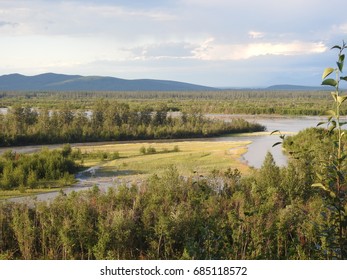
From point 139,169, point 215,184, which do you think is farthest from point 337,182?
point 139,169

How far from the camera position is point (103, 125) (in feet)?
153

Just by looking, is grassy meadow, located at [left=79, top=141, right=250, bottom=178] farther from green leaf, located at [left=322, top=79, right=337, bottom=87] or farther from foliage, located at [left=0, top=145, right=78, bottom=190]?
green leaf, located at [left=322, top=79, right=337, bottom=87]

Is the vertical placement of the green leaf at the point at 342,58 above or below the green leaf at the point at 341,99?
above

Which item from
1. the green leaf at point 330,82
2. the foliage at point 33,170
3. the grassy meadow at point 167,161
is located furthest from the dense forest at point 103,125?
the green leaf at point 330,82

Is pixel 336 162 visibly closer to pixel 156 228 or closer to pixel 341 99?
pixel 341 99

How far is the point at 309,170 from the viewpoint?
12.7 meters

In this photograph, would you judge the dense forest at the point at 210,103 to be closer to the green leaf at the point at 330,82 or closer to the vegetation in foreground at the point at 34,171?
the vegetation in foreground at the point at 34,171

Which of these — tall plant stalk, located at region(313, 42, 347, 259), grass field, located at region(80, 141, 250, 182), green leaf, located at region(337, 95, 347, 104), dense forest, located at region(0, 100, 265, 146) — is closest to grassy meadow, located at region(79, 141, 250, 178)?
grass field, located at region(80, 141, 250, 182)

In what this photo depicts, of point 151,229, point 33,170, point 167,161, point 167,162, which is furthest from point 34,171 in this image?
point 151,229

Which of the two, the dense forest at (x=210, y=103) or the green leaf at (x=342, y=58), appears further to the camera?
the dense forest at (x=210, y=103)

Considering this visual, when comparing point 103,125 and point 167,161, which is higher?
point 103,125

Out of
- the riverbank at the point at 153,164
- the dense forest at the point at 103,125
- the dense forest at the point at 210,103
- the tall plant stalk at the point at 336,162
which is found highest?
the tall plant stalk at the point at 336,162

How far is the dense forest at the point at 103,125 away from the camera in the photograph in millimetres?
41438

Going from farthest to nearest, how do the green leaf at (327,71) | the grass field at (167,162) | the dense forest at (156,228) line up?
the grass field at (167,162)
the dense forest at (156,228)
the green leaf at (327,71)
